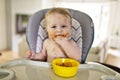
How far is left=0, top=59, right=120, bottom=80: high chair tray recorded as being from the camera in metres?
0.89

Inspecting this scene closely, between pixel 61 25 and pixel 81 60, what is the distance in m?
0.28

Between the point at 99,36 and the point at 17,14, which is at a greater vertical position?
the point at 17,14

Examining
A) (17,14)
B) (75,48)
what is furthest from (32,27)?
(17,14)

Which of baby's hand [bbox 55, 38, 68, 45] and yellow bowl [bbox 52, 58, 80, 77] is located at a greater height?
baby's hand [bbox 55, 38, 68, 45]

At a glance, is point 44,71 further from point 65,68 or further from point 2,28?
point 2,28

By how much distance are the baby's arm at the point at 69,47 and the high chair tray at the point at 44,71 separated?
0.29ft

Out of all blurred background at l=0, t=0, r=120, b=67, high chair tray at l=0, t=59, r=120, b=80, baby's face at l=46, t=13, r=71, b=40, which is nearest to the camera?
high chair tray at l=0, t=59, r=120, b=80

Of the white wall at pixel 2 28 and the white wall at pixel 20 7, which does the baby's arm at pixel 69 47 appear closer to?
the white wall at pixel 20 7

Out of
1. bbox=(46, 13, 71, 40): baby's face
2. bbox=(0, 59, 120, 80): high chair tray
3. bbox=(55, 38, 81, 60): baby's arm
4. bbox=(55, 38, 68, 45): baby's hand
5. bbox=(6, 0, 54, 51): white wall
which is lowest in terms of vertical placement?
bbox=(0, 59, 120, 80): high chair tray

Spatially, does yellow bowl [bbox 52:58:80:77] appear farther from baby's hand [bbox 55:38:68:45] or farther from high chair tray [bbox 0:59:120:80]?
baby's hand [bbox 55:38:68:45]

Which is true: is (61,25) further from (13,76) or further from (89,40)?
(13,76)

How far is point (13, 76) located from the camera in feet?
2.86

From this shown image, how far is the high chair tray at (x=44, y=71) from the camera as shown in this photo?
2.94ft

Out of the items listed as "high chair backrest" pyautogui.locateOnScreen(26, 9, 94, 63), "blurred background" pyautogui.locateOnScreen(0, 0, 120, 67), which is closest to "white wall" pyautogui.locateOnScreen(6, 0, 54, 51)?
"blurred background" pyautogui.locateOnScreen(0, 0, 120, 67)
